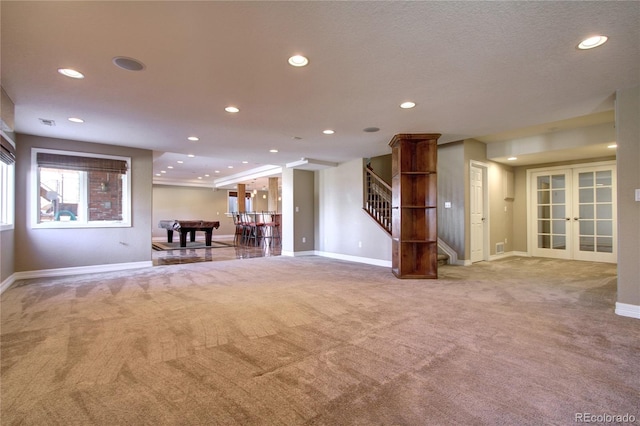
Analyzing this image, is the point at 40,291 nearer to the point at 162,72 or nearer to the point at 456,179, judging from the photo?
the point at 162,72

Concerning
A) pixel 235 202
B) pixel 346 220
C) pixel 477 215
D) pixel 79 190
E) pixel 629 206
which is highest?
pixel 235 202

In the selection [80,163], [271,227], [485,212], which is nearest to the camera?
[80,163]

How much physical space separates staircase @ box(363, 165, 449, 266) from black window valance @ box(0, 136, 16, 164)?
19.9ft

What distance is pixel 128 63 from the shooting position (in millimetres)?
2691

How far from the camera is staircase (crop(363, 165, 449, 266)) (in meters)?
6.82

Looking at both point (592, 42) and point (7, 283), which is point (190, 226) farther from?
point (592, 42)

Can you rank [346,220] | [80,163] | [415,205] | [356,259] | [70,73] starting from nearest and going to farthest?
1. [70,73]
2. [415,205]
3. [80,163]
4. [356,259]
5. [346,220]

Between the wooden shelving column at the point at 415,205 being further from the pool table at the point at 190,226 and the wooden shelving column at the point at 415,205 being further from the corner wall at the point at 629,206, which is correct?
the pool table at the point at 190,226

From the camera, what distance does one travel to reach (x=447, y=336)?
2607 mm

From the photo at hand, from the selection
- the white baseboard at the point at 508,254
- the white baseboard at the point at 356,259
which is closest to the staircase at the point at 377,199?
the white baseboard at the point at 356,259

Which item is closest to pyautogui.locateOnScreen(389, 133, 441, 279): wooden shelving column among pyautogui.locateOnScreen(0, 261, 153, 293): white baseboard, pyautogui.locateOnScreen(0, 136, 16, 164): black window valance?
pyautogui.locateOnScreen(0, 261, 153, 293): white baseboard

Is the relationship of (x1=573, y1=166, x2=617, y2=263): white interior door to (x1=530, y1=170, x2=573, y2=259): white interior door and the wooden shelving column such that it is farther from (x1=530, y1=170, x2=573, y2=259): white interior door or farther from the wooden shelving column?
the wooden shelving column

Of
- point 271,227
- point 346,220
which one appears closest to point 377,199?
point 346,220

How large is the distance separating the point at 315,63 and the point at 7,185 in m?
5.28
